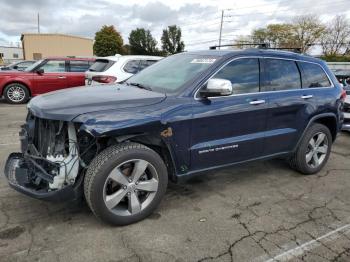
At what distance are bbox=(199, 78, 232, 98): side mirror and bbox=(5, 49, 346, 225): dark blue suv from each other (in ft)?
0.03

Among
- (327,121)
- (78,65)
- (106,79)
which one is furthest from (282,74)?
(78,65)

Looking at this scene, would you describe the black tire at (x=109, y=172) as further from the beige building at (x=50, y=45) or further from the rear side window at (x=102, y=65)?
the beige building at (x=50, y=45)

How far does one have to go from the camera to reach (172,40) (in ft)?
225

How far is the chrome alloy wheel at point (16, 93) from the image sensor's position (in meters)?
11.5

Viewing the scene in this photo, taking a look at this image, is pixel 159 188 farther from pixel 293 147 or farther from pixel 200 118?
pixel 293 147

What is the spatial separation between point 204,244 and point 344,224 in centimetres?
154

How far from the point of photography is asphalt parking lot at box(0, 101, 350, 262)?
2936 mm

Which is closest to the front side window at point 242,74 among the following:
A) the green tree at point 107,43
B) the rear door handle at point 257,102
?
the rear door handle at point 257,102

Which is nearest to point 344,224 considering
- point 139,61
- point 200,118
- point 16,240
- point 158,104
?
point 200,118

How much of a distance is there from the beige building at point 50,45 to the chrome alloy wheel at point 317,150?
50265 mm

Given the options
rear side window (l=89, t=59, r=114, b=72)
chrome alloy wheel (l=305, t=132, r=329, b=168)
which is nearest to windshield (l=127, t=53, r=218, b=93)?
chrome alloy wheel (l=305, t=132, r=329, b=168)

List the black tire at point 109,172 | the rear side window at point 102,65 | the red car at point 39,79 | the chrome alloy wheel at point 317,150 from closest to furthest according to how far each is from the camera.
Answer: the black tire at point 109,172 < the chrome alloy wheel at point 317,150 < the rear side window at point 102,65 < the red car at point 39,79

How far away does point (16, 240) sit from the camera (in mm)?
3051

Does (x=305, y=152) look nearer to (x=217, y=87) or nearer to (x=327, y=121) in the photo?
(x=327, y=121)
